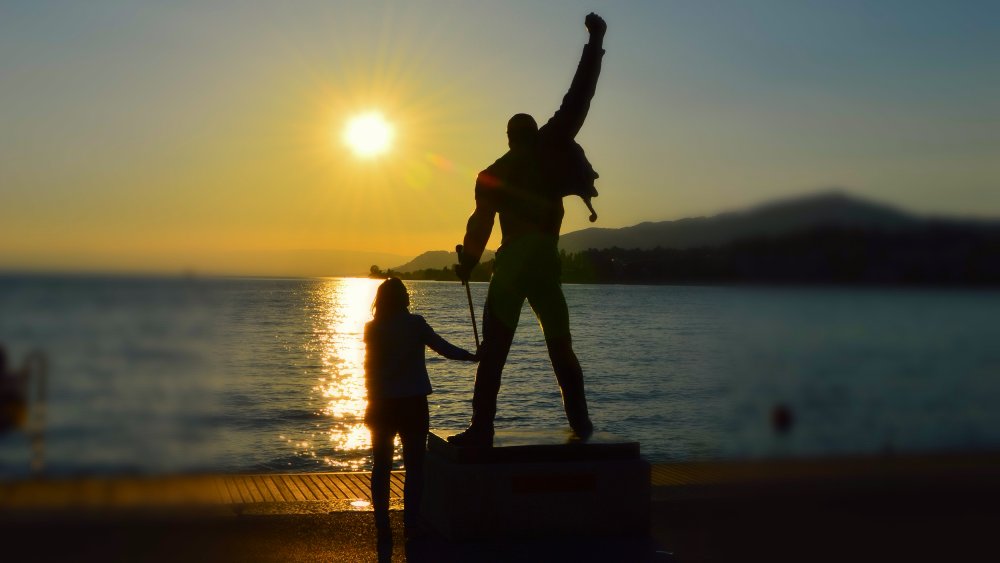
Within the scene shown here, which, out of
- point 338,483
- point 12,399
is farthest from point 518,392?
point 338,483

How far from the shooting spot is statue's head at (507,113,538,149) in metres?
7.82

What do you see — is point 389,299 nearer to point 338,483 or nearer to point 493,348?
point 493,348

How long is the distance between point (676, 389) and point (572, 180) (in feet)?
97.7

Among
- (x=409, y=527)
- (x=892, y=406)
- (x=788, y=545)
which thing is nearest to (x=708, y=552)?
(x=788, y=545)

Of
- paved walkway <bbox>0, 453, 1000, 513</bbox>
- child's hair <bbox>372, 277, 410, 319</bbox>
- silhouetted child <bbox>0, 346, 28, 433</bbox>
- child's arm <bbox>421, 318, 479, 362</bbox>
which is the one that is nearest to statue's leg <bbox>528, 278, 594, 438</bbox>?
child's arm <bbox>421, 318, 479, 362</bbox>

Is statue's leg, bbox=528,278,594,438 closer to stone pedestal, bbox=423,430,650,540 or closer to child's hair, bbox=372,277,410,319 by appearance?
stone pedestal, bbox=423,430,650,540

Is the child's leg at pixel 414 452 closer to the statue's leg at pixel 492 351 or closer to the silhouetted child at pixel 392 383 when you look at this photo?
the silhouetted child at pixel 392 383

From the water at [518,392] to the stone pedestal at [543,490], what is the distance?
411cm

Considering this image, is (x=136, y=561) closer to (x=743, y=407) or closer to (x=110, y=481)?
(x=110, y=481)

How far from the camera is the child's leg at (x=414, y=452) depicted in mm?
7125

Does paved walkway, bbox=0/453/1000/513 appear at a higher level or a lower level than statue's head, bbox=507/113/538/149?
lower

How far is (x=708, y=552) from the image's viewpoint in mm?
6926

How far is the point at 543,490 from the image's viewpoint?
23.6 feet

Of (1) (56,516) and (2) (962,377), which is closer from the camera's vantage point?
(1) (56,516)
